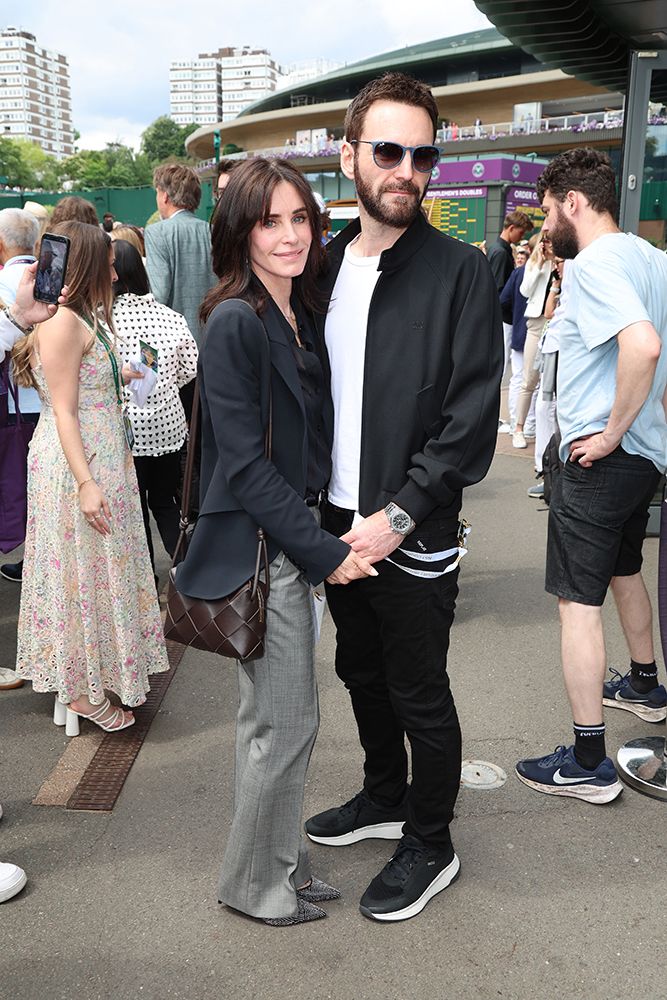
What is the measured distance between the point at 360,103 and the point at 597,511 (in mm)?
1527

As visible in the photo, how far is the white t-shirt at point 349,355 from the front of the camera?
2.29 meters

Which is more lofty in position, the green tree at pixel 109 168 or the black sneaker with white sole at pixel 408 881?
the green tree at pixel 109 168

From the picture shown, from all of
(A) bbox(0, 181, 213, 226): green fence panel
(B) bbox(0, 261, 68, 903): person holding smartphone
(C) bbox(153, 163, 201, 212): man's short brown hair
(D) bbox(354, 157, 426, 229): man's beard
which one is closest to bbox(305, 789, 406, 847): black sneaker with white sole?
(B) bbox(0, 261, 68, 903): person holding smartphone

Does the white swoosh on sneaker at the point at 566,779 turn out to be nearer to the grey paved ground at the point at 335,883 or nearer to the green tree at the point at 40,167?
the grey paved ground at the point at 335,883

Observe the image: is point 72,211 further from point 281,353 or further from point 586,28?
point 586,28

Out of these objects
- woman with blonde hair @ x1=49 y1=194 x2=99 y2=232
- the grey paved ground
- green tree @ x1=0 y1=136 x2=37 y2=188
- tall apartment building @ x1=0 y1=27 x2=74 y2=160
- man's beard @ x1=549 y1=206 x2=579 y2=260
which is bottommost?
the grey paved ground

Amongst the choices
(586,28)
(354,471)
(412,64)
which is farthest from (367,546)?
(412,64)

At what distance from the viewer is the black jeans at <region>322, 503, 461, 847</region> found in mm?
2340

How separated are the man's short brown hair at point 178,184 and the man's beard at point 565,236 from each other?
3.34 metres

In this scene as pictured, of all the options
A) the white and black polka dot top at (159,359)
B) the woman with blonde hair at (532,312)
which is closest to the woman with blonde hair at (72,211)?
the white and black polka dot top at (159,359)

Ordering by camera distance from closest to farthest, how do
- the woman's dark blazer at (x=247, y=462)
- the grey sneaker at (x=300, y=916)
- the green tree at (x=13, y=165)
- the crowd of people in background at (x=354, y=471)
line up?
1. the woman's dark blazer at (x=247, y=462)
2. the crowd of people in background at (x=354, y=471)
3. the grey sneaker at (x=300, y=916)
4. the green tree at (x=13, y=165)

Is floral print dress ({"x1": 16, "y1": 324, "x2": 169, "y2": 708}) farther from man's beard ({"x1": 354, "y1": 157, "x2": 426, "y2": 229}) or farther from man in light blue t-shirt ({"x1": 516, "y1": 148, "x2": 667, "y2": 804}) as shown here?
man in light blue t-shirt ({"x1": 516, "y1": 148, "x2": 667, "y2": 804})

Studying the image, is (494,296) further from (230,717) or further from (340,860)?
(230,717)

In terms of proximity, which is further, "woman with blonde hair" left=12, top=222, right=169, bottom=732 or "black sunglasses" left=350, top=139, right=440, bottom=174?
"woman with blonde hair" left=12, top=222, right=169, bottom=732
